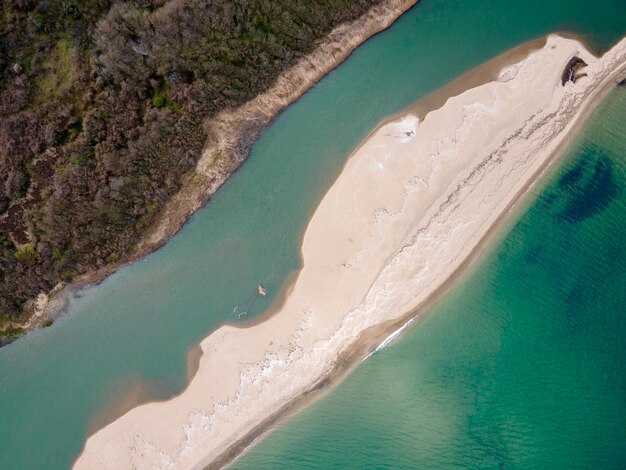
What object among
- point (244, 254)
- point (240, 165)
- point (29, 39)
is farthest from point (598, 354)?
point (29, 39)

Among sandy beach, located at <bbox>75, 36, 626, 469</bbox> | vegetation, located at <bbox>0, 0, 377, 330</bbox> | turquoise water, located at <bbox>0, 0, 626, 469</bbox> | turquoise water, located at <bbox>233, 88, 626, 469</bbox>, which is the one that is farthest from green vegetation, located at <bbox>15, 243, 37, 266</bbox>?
turquoise water, located at <bbox>233, 88, 626, 469</bbox>

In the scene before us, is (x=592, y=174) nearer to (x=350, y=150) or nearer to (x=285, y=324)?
(x=350, y=150)

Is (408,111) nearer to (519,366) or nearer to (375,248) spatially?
(375,248)

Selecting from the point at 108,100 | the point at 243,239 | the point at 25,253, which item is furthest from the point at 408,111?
the point at 25,253

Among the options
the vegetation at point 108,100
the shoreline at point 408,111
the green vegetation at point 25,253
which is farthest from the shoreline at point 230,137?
the shoreline at point 408,111

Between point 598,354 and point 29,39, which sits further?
point 598,354
